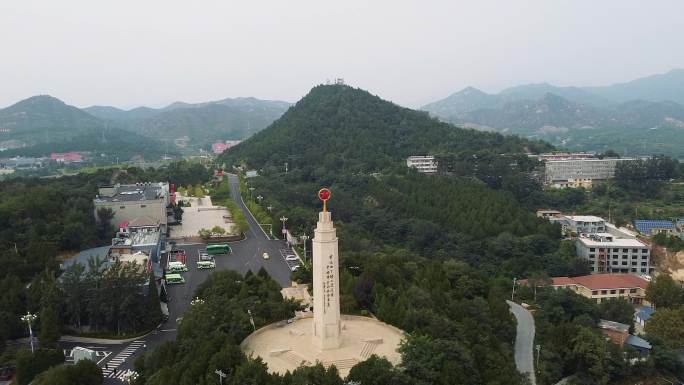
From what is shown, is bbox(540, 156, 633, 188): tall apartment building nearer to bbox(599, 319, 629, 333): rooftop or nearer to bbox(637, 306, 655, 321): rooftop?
bbox(637, 306, 655, 321): rooftop

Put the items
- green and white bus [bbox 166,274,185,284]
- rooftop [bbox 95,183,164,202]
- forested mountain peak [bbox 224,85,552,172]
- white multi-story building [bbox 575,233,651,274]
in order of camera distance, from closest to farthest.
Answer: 1. green and white bus [bbox 166,274,185,284]
2. white multi-story building [bbox 575,233,651,274]
3. rooftop [bbox 95,183,164,202]
4. forested mountain peak [bbox 224,85,552,172]

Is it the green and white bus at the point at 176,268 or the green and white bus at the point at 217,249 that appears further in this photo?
the green and white bus at the point at 217,249

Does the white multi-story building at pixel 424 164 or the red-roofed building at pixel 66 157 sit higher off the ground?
the red-roofed building at pixel 66 157

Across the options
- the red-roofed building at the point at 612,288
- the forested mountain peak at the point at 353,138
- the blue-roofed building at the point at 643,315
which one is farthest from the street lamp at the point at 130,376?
the forested mountain peak at the point at 353,138

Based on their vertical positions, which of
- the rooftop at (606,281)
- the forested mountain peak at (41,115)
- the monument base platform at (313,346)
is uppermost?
the forested mountain peak at (41,115)

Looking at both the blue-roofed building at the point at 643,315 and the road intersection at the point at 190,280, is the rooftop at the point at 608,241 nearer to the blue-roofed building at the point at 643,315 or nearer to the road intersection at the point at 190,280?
the blue-roofed building at the point at 643,315

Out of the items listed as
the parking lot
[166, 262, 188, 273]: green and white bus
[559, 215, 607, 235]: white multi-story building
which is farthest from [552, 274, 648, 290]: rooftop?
[166, 262, 188, 273]: green and white bus

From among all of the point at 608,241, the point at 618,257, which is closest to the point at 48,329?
the point at 618,257
